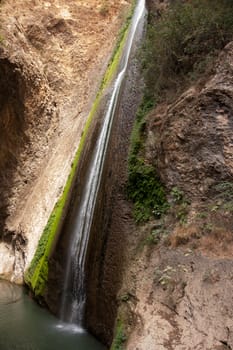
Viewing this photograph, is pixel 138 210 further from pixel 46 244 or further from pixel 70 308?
pixel 46 244

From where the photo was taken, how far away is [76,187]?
432 inches

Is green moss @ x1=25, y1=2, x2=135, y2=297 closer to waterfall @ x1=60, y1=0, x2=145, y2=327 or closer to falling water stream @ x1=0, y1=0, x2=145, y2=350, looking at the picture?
falling water stream @ x1=0, y1=0, x2=145, y2=350

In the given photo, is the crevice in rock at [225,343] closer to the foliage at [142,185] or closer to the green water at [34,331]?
the foliage at [142,185]

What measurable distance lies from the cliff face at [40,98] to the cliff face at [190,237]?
6.03 meters

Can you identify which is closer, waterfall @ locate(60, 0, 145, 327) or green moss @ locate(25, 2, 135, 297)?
waterfall @ locate(60, 0, 145, 327)

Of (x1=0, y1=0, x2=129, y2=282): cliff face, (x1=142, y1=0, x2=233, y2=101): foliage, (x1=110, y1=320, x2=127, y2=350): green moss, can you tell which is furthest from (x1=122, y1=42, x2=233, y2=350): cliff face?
(x1=0, y1=0, x2=129, y2=282): cliff face

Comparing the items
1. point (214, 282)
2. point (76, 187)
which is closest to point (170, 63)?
point (76, 187)

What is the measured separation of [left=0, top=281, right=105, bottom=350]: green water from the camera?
309 inches

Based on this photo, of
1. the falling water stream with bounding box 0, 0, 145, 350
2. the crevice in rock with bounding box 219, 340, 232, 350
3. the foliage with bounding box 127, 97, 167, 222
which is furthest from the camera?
the falling water stream with bounding box 0, 0, 145, 350

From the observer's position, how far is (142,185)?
8117mm

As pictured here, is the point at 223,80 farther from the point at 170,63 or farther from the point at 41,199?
the point at 41,199

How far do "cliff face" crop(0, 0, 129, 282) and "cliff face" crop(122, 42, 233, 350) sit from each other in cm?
603

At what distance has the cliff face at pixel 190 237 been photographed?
18.1 feet

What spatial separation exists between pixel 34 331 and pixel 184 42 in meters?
6.68
